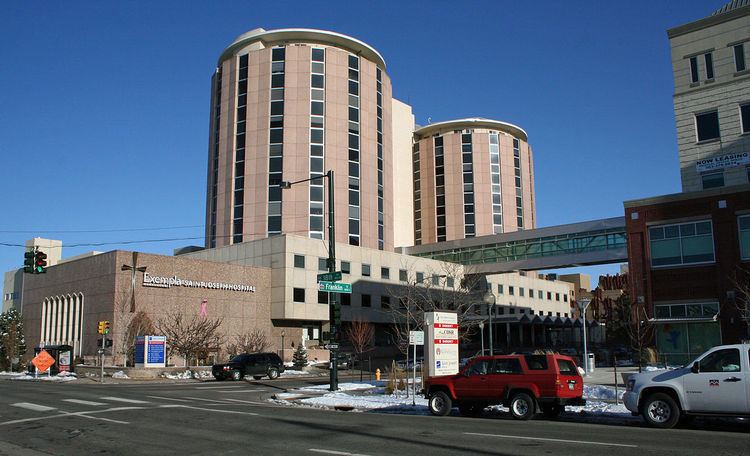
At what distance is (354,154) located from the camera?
80.2 m

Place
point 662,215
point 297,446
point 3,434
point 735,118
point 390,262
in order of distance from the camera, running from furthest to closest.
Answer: point 390,262 < point 735,118 < point 662,215 < point 3,434 < point 297,446

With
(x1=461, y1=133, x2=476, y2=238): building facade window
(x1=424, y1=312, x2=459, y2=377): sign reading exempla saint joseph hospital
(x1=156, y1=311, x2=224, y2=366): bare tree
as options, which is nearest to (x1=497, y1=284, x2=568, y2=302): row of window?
(x1=461, y1=133, x2=476, y2=238): building facade window

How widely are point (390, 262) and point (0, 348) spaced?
39.7 m

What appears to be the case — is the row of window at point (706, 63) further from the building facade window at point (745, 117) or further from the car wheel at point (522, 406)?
the car wheel at point (522, 406)

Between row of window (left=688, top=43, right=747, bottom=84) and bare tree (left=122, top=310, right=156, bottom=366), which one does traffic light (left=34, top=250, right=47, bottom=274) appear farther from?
row of window (left=688, top=43, right=747, bottom=84)

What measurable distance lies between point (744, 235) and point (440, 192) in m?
71.3

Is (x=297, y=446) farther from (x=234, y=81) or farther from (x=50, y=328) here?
(x=234, y=81)

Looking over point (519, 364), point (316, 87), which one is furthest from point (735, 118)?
point (316, 87)

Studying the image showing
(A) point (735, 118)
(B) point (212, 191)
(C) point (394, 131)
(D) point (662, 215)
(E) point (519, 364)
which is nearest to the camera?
(E) point (519, 364)

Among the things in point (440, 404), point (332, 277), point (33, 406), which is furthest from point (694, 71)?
point (33, 406)

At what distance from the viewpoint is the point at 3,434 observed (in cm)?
1527

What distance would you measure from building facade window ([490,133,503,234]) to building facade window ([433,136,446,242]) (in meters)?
7.88

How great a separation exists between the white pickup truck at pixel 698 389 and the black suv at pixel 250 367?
3062 centimetres

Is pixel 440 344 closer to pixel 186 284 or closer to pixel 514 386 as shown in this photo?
pixel 514 386
